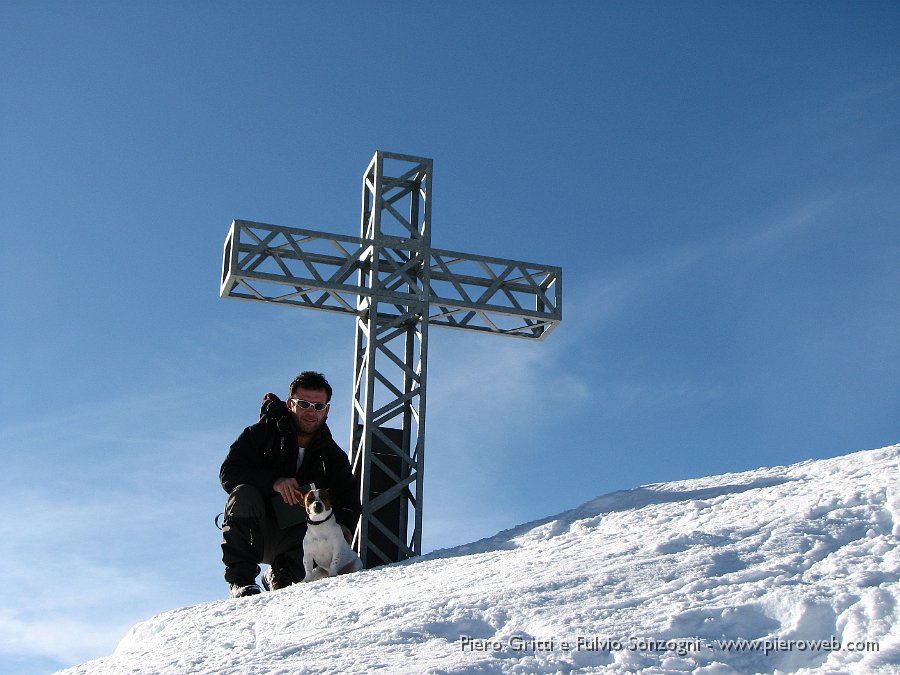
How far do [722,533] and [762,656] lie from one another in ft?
4.59

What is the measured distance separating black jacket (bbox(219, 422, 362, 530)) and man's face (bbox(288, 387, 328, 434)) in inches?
4.3

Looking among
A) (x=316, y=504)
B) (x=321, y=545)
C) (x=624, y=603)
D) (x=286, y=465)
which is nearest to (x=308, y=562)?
(x=321, y=545)

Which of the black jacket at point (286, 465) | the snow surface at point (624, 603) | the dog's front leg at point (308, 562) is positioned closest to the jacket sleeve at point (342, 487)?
the black jacket at point (286, 465)

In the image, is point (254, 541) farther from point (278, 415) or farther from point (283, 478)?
point (278, 415)

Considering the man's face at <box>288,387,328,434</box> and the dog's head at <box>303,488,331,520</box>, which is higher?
the man's face at <box>288,387,328,434</box>

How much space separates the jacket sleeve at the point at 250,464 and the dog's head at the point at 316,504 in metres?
0.41

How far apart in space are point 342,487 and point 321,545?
67 centimetres

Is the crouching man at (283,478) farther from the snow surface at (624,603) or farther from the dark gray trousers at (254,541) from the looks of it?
the snow surface at (624,603)

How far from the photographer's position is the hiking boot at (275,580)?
7918 millimetres

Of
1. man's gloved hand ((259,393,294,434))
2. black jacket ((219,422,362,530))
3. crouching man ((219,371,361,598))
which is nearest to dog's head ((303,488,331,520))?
crouching man ((219,371,361,598))

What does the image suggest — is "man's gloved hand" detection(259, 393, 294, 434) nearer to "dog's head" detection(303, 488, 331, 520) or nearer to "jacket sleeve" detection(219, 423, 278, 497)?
"jacket sleeve" detection(219, 423, 278, 497)

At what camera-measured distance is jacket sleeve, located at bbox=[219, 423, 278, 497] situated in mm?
7723

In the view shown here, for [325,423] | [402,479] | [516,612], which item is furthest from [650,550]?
[402,479]

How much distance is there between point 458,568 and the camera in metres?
6.27
